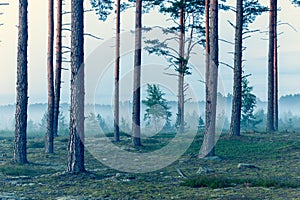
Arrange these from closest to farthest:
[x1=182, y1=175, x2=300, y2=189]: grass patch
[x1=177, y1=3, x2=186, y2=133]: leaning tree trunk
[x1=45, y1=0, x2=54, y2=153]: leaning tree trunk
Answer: [x1=182, y1=175, x2=300, y2=189]: grass patch < [x1=45, y1=0, x2=54, y2=153]: leaning tree trunk < [x1=177, y1=3, x2=186, y2=133]: leaning tree trunk

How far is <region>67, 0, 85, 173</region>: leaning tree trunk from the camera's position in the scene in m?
15.5

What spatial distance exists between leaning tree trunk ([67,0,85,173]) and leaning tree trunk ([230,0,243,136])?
1377cm

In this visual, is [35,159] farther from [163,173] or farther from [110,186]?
[110,186]

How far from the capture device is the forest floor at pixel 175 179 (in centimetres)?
1215

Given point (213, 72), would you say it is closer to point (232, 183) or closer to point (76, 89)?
point (76, 89)

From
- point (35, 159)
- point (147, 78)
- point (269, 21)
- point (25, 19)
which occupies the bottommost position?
point (35, 159)

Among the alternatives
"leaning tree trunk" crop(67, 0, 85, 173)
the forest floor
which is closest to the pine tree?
the forest floor

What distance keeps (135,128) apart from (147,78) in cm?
291

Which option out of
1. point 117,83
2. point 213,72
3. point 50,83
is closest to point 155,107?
point 117,83

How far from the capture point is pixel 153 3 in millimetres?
33688

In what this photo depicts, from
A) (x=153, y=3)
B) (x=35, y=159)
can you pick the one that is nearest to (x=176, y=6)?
(x=153, y=3)

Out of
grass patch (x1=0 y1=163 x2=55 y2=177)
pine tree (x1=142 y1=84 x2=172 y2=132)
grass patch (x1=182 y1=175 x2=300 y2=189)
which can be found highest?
pine tree (x1=142 y1=84 x2=172 y2=132)

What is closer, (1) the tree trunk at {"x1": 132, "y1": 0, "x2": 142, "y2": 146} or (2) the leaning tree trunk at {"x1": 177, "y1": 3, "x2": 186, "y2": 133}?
(1) the tree trunk at {"x1": 132, "y1": 0, "x2": 142, "y2": 146}

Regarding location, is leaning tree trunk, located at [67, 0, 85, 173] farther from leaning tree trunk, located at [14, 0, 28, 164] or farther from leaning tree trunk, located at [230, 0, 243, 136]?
leaning tree trunk, located at [230, 0, 243, 136]
